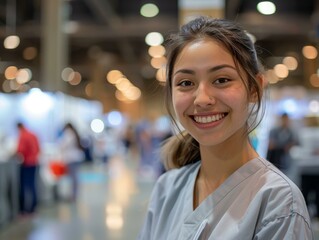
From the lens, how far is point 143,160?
13633 millimetres

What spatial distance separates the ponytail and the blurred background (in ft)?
0.65

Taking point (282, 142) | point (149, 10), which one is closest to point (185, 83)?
point (282, 142)

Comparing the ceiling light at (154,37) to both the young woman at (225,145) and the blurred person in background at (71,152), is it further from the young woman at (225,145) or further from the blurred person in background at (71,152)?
the young woman at (225,145)

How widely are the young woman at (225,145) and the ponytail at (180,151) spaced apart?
19 centimetres

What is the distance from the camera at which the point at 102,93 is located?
22.2m

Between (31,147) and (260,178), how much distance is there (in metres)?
6.07

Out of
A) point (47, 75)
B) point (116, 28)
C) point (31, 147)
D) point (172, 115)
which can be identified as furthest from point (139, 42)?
point (172, 115)

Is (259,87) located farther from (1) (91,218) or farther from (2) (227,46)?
(1) (91,218)

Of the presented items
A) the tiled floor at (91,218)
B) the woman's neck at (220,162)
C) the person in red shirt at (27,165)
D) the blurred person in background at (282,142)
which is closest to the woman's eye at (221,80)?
the woman's neck at (220,162)

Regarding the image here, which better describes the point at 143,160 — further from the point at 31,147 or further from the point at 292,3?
the point at 31,147

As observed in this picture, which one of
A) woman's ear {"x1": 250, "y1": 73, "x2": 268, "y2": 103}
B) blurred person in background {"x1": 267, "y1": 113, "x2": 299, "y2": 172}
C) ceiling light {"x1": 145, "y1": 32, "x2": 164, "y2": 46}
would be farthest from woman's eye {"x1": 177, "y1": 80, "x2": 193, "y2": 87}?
ceiling light {"x1": 145, "y1": 32, "x2": 164, "y2": 46}

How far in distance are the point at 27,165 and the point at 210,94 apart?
622cm

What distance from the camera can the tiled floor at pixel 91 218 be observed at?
567 centimetres

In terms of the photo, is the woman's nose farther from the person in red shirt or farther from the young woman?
the person in red shirt
